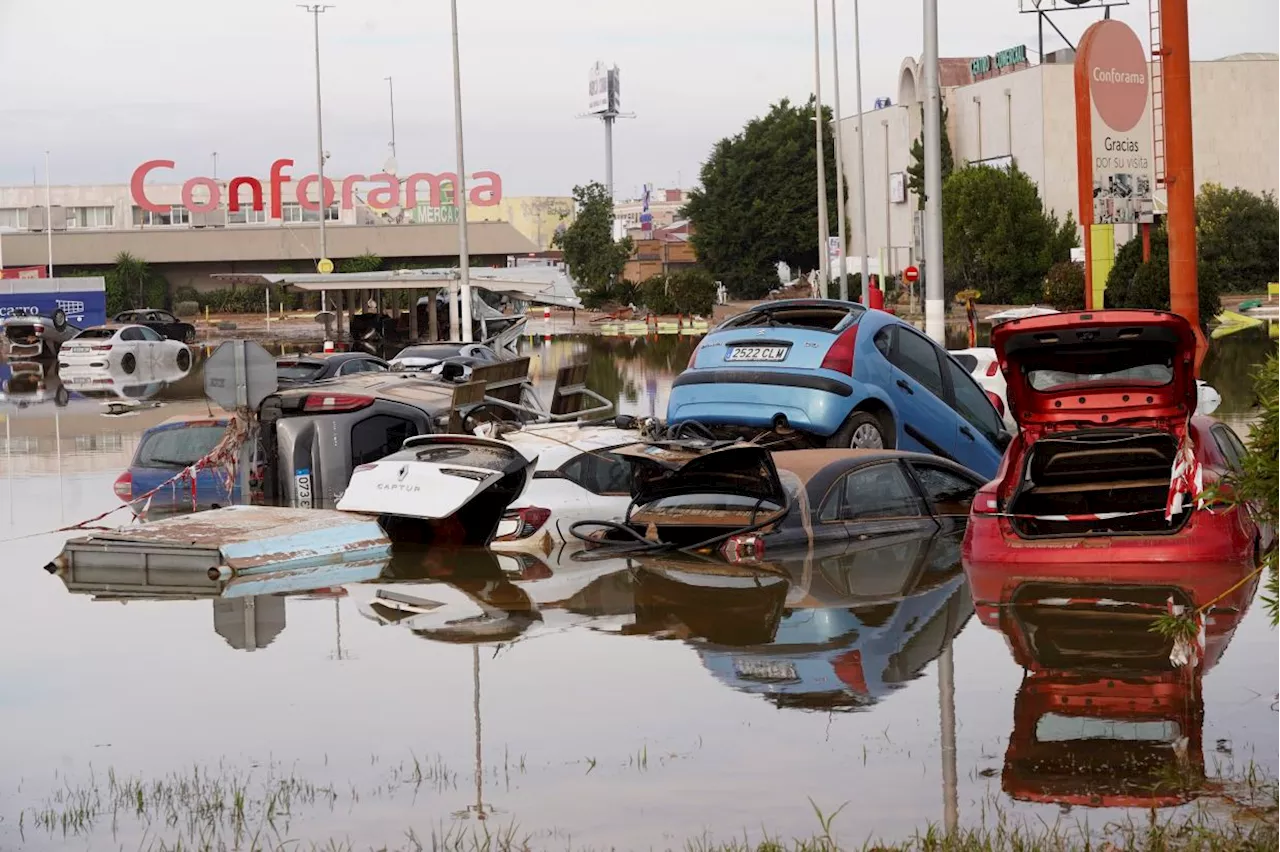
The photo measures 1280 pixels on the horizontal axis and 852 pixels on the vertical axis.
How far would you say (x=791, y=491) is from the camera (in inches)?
513

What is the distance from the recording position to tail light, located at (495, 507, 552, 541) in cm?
1324

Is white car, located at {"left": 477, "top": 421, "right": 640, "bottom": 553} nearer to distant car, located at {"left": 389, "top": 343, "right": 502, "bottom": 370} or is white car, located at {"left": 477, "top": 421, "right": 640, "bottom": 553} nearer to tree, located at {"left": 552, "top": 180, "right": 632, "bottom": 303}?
distant car, located at {"left": 389, "top": 343, "right": 502, "bottom": 370}

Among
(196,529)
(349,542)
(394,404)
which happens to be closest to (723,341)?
(394,404)

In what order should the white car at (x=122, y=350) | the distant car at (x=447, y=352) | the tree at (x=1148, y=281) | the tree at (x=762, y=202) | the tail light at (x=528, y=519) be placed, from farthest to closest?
the tree at (x=762, y=202), the white car at (x=122, y=350), the tree at (x=1148, y=281), the distant car at (x=447, y=352), the tail light at (x=528, y=519)

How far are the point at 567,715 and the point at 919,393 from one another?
26.0 ft

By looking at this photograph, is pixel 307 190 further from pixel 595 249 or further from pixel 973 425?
pixel 973 425

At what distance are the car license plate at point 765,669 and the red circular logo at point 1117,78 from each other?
34342 mm

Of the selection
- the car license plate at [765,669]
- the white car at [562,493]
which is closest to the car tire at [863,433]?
the white car at [562,493]

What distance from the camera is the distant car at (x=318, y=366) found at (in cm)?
2048

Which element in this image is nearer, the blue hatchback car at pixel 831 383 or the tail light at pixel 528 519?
the tail light at pixel 528 519

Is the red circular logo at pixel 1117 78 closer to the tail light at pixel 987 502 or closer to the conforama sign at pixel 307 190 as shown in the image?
the tail light at pixel 987 502

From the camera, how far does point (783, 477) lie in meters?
13.1

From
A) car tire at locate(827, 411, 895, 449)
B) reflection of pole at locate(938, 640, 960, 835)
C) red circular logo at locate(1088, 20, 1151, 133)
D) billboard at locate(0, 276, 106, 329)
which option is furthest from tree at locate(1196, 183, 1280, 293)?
reflection of pole at locate(938, 640, 960, 835)

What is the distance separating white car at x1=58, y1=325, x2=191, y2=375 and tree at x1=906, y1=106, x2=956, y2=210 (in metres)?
35.5
